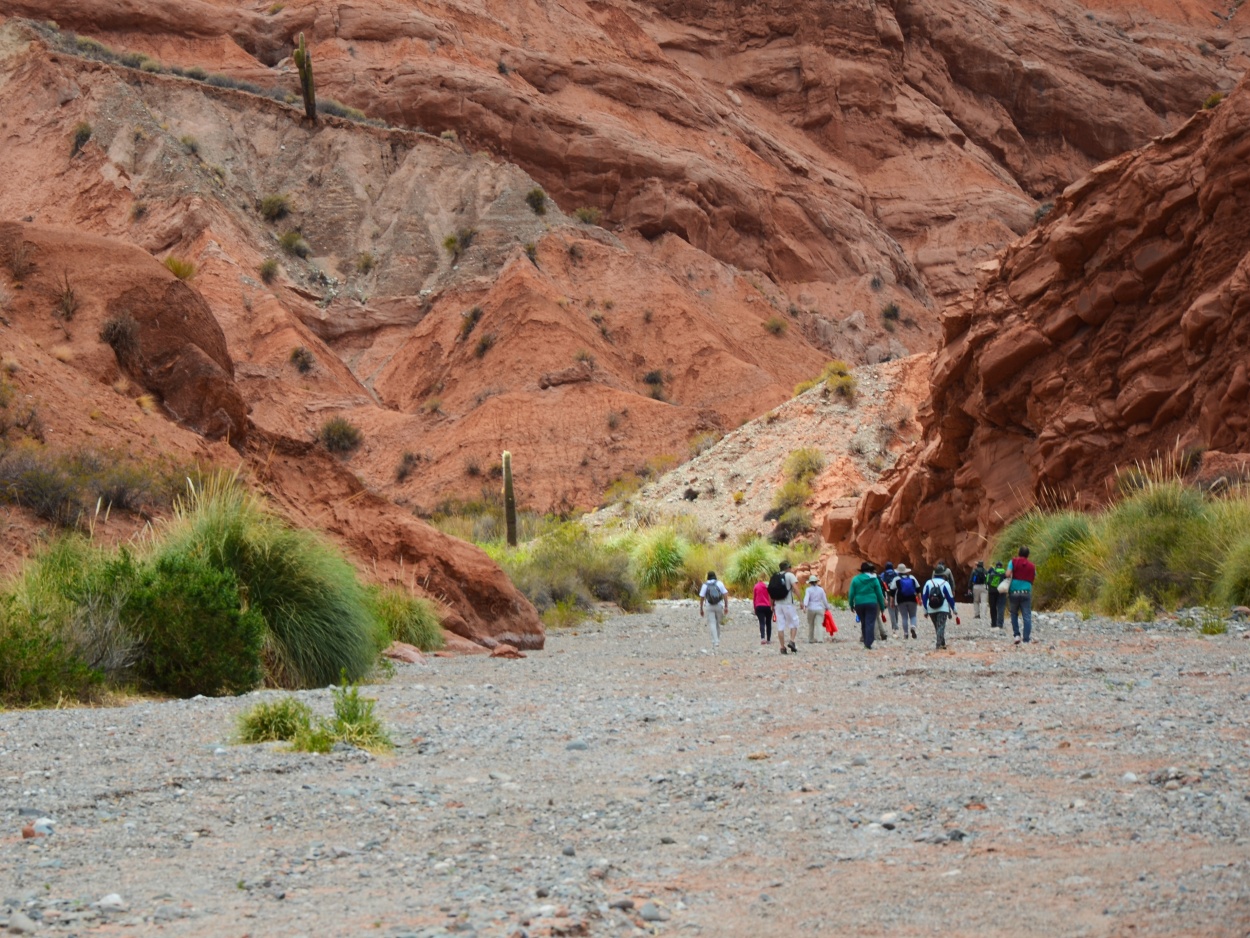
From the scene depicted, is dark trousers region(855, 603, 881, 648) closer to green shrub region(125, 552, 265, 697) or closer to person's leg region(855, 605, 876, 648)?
person's leg region(855, 605, 876, 648)

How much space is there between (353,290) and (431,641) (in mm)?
45539

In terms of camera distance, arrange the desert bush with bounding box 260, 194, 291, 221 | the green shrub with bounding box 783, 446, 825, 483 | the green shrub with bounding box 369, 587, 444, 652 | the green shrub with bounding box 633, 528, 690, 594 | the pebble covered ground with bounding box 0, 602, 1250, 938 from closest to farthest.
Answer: the pebble covered ground with bounding box 0, 602, 1250, 938 < the green shrub with bounding box 369, 587, 444, 652 < the green shrub with bounding box 633, 528, 690, 594 < the green shrub with bounding box 783, 446, 825, 483 < the desert bush with bounding box 260, 194, 291, 221

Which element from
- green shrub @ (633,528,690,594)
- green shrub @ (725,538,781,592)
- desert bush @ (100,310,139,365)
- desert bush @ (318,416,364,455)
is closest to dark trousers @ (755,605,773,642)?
desert bush @ (100,310,139,365)

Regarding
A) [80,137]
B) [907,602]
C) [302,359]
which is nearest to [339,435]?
[302,359]

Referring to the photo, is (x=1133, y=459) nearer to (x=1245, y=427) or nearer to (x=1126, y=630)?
(x=1245, y=427)

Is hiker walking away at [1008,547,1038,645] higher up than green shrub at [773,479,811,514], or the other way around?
green shrub at [773,479,811,514]

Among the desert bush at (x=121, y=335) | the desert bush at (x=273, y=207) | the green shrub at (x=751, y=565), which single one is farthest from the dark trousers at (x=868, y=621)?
the desert bush at (x=273, y=207)

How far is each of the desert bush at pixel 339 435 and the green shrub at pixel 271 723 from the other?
43.2 metres

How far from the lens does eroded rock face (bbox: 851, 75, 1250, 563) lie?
22531mm

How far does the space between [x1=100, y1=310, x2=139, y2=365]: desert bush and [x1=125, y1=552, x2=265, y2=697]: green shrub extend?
25.6 ft

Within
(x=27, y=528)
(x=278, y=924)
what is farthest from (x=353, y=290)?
(x=278, y=924)

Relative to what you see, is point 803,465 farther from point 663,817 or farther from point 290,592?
point 663,817

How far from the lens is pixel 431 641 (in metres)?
17.6

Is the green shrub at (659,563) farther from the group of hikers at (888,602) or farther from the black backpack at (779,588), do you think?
the black backpack at (779,588)
